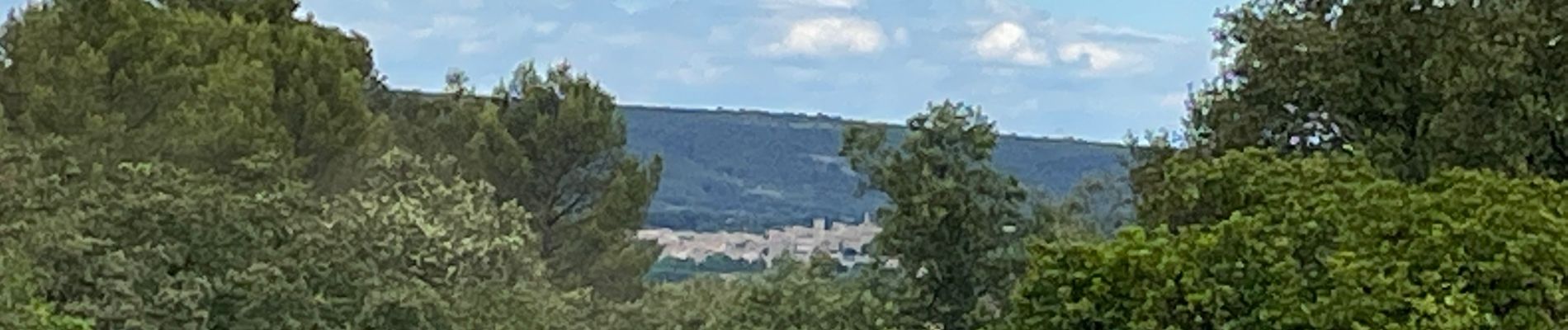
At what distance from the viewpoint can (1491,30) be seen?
63.6 ft

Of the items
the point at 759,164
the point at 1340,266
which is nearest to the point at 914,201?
the point at 1340,266

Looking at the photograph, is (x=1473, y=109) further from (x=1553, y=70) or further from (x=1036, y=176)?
(x=1036, y=176)

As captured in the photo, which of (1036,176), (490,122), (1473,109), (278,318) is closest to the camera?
(1473,109)

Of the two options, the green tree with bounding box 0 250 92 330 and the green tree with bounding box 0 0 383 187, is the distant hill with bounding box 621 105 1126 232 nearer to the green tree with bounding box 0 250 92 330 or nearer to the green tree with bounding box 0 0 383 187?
the green tree with bounding box 0 0 383 187

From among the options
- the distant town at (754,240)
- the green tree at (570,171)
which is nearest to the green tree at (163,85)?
the green tree at (570,171)

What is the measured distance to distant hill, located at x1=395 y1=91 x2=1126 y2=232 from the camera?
116 metres

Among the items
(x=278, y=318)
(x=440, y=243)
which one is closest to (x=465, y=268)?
(x=440, y=243)

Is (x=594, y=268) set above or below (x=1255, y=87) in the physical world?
below

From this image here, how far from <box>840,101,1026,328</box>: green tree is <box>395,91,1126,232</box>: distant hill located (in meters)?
77.0

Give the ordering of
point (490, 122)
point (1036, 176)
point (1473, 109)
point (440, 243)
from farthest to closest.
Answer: point (1036, 176), point (490, 122), point (440, 243), point (1473, 109)

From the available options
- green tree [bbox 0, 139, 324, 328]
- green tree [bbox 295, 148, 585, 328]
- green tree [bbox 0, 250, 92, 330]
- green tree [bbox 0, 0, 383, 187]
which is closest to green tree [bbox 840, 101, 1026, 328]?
green tree [bbox 295, 148, 585, 328]

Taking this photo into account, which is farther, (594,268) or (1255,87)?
(594,268)

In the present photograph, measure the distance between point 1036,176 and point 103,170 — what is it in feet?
272

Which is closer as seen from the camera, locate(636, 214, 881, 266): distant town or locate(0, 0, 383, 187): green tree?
locate(0, 0, 383, 187): green tree
